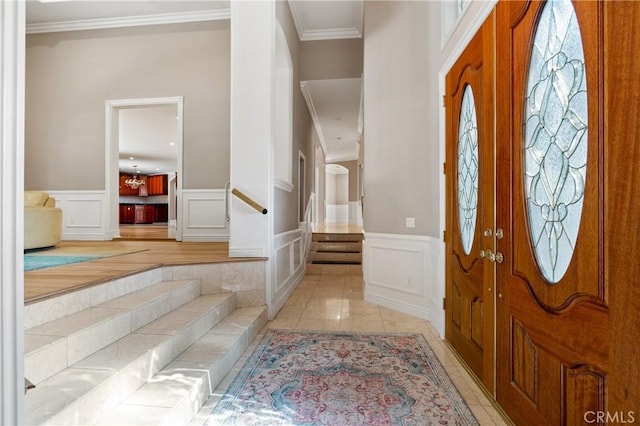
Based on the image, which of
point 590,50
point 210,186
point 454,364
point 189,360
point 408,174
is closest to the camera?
point 590,50

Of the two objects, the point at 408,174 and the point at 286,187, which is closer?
the point at 408,174

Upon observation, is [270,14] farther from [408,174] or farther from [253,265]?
[253,265]

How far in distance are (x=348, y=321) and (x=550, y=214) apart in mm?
2202

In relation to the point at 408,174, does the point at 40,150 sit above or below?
above

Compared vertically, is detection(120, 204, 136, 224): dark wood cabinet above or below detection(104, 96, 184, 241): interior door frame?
below

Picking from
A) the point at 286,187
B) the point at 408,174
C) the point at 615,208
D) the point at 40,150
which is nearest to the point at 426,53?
the point at 408,174

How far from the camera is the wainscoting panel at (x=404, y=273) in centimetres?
306

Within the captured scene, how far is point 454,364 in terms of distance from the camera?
7.34 feet

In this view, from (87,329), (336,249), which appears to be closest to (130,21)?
(336,249)

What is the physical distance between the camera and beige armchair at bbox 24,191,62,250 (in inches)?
144

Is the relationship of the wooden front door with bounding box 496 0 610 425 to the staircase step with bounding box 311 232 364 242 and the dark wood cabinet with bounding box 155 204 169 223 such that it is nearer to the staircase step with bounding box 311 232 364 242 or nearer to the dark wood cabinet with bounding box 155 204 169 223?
the staircase step with bounding box 311 232 364 242

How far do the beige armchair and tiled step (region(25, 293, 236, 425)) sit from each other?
269 cm

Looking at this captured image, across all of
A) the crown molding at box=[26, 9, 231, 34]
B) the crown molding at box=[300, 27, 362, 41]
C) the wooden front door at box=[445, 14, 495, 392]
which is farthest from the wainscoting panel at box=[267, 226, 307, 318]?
the crown molding at box=[26, 9, 231, 34]

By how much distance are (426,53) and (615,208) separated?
2756mm
